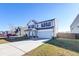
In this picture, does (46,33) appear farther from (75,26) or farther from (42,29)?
(75,26)

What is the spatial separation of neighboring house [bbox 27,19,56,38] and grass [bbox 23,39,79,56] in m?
0.25

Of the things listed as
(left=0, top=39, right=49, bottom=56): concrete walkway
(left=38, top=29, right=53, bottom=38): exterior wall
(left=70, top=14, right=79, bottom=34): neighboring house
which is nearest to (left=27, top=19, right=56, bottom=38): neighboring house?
(left=38, top=29, right=53, bottom=38): exterior wall

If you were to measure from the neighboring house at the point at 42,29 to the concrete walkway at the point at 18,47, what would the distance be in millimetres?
219

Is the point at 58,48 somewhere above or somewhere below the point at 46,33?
below

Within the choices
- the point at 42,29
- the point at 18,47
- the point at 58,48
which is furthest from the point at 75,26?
the point at 18,47

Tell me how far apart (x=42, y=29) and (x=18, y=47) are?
2.71ft

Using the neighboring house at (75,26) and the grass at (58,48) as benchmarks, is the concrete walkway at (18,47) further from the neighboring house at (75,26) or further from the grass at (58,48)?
the neighboring house at (75,26)

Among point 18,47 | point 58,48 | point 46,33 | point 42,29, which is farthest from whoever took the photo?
point 42,29

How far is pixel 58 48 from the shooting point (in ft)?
16.5

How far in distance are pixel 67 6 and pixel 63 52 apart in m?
1.18

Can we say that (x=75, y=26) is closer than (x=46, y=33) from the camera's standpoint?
Yes

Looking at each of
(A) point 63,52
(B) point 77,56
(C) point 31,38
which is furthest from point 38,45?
(B) point 77,56

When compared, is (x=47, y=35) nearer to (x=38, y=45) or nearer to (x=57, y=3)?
(x=38, y=45)

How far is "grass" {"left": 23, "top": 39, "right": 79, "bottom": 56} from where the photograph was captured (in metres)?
4.91
